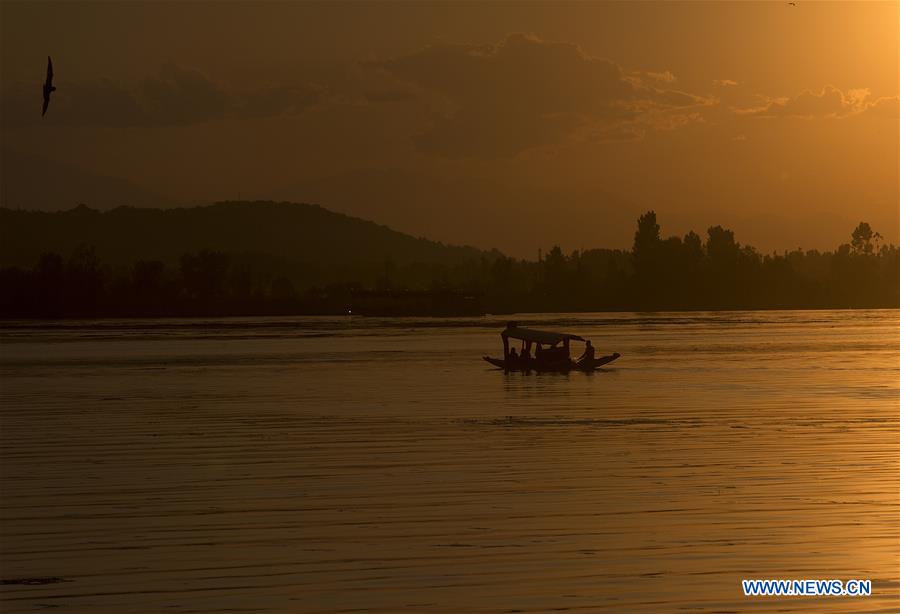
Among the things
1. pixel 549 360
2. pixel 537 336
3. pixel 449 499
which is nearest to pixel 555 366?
pixel 549 360

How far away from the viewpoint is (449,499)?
89.4 ft

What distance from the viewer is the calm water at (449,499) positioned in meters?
19.4

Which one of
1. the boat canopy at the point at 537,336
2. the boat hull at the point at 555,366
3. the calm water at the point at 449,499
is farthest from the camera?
the boat canopy at the point at 537,336

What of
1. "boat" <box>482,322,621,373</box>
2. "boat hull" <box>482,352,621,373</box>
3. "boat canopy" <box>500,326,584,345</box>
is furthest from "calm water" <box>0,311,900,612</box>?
"boat canopy" <box>500,326,584,345</box>

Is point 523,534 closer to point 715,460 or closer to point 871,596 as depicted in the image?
point 871,596

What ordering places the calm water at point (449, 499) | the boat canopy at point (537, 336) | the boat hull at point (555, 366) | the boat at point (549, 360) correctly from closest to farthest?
the calm water at point (449, 499) → the boat hull at point (555, 366) → the boat at point (549, 360) → the boat canopy at point (537, 336)

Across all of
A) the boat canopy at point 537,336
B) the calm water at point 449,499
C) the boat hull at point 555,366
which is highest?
the boat canopy at point 537,336

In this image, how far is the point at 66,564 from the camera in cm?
2109

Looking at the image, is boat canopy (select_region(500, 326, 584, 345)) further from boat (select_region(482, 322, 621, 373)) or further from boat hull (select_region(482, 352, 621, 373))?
boat hull (select_region(482, 352, 621, 373))

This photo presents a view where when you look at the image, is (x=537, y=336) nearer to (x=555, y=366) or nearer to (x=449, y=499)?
(x=555, y=366)

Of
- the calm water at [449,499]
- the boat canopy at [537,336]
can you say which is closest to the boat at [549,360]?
the boat canopy at [537,336]

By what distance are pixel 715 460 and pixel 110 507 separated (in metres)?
15.4

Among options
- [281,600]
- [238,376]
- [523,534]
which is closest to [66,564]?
[281,600]

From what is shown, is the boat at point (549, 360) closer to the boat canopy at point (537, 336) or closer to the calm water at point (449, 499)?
the boat canopy at point (537, 336)
